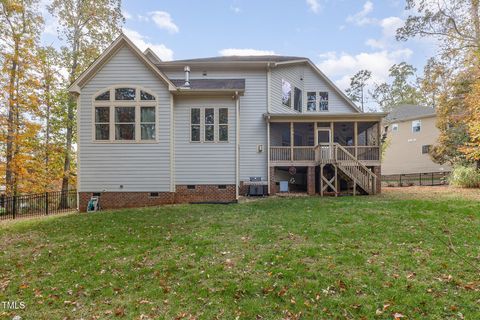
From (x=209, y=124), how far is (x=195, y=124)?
0.67 m

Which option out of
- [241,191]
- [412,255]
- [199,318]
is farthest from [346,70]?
[199,318]

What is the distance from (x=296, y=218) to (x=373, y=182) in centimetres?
744

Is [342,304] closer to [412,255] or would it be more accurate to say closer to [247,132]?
[412,255]

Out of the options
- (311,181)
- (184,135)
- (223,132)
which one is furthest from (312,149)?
(184,135)

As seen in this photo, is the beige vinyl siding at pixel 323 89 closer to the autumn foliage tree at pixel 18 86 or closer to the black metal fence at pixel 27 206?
the black metal fence at pixel 27 206

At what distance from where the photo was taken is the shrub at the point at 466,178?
15212mm

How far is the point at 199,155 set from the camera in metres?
12.7

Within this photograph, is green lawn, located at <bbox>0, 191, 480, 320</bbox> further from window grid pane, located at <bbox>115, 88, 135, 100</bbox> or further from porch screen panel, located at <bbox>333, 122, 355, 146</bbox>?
porch screen panel, located at <bbox>333, 122, 355, 146</bbox>

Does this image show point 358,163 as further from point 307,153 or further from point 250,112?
point 250,112

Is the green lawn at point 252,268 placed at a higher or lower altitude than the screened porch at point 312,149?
lower

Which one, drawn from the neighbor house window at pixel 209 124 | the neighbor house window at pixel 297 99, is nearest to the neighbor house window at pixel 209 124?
the neighbor house window at pixel 209 124

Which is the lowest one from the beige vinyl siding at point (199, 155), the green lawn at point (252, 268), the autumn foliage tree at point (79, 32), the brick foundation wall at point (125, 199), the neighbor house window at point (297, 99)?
the green lawn at point (252, 268)

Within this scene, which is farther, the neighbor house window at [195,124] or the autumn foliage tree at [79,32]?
the autumn foliage tree at [79,32]

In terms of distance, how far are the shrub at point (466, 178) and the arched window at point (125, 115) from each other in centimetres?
1757
